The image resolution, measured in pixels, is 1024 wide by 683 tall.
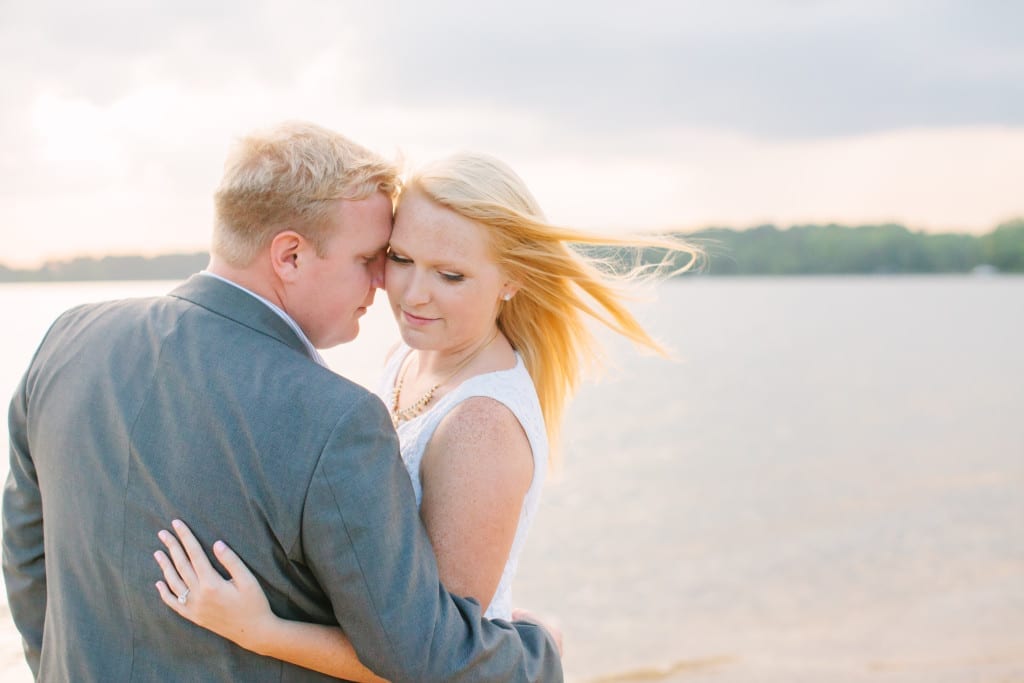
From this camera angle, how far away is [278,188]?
Answer: 2.17m

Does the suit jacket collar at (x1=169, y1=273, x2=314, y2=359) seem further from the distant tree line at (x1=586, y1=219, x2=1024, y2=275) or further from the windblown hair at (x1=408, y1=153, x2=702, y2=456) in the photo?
the distant tree line at (x1=586, y1=219, x2=1024, y2=275)

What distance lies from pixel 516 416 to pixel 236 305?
80 centimetres

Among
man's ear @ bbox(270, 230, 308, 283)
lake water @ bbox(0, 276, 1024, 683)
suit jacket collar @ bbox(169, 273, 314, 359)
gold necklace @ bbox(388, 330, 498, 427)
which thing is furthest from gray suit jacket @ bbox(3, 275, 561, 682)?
lake water @ bbox(0, 276, 1024, 683)

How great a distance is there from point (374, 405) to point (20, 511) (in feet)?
3.39

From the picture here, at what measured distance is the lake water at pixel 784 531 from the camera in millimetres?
8227

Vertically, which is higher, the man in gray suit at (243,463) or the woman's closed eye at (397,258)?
the woman's closed eye at (397,258)

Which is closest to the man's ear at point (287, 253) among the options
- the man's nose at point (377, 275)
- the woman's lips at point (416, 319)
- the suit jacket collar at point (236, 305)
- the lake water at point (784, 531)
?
the suit jacket collar at point (236, 305)

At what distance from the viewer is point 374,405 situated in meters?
1.94

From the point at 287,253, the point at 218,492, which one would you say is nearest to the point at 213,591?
the point at 218,492

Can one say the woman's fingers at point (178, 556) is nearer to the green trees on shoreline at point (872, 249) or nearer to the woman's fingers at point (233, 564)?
the woman's fingers at point (233, 564)

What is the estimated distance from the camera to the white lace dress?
2.56 meters

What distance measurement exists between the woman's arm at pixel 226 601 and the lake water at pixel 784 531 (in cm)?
170

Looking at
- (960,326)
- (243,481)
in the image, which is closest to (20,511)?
(243,481)

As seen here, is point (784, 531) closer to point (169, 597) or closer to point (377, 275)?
point (377, 275)
